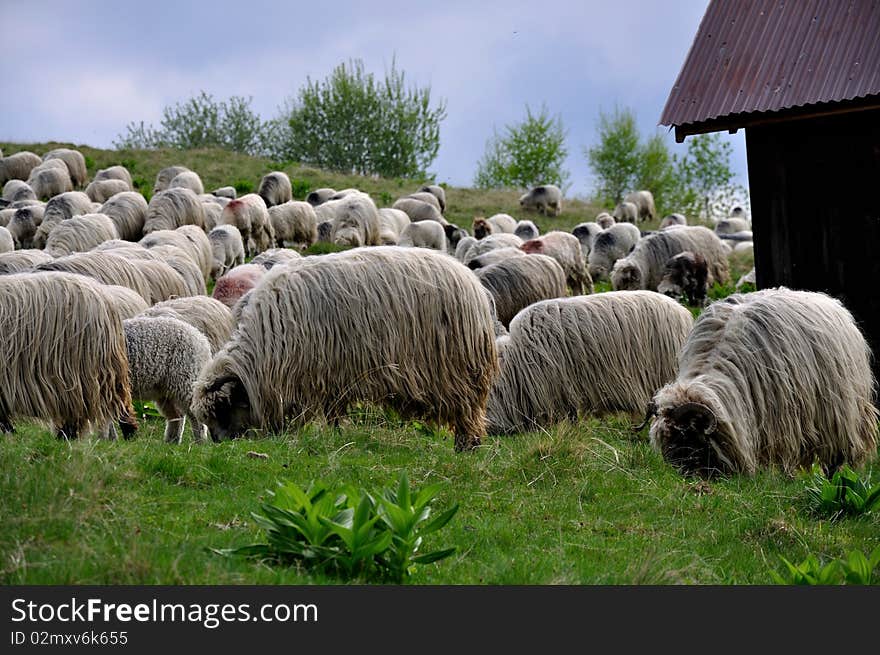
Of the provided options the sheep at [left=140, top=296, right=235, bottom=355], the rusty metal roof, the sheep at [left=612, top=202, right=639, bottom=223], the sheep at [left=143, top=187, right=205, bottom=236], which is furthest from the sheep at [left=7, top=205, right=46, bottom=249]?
the sheep at [left=612, top=202, right=639, bottom=223]

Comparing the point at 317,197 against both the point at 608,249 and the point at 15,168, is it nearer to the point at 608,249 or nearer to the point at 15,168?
the point at 608,249

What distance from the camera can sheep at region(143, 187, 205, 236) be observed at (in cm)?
2283

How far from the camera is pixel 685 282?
747 inches

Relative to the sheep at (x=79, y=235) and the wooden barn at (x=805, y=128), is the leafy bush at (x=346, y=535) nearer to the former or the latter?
the wooden barn at (x=805, y=128)

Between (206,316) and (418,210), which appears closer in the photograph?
(206,316)

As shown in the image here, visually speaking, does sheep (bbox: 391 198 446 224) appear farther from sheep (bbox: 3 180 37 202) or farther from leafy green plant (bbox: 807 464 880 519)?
leafy green plant (bbox: 807 464 880 519)

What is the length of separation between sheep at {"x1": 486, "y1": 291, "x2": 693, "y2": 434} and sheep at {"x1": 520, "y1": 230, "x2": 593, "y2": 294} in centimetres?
1054

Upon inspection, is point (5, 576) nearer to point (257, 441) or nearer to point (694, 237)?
point (257, 441)

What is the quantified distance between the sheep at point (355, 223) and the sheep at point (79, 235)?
21.3 ft

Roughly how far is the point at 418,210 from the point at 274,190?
176 inches

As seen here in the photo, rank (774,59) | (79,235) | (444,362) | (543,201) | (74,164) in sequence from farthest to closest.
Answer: (543,201) → (74,164) → (79,235) → (774,59) → (444,362)

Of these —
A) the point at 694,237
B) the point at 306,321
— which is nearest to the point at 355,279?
the point at 306,321

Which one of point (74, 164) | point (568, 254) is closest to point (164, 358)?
point (568, 254)

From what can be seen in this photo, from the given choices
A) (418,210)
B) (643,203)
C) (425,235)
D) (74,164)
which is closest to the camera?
(425,235)
